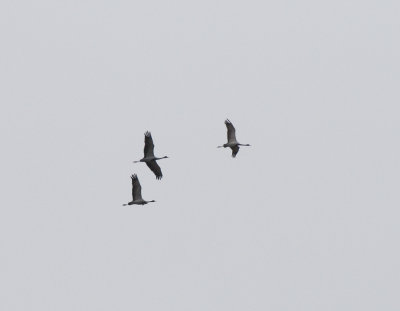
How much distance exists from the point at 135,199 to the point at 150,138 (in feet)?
17.8

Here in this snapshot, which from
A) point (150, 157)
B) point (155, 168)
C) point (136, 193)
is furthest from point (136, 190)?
point (150, 157)

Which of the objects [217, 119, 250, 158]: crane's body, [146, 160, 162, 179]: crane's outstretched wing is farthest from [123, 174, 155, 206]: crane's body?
[217, 119, 250, 158]: crane's body

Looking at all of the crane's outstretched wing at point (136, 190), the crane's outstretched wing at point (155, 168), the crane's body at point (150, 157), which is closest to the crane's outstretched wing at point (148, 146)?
the crane's body at point (150, 157)

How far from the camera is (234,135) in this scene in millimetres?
140625

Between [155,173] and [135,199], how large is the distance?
110 inches

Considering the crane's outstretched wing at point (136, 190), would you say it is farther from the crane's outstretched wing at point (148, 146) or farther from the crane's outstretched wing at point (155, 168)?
the crane's outstretched wing at point (148, 146)

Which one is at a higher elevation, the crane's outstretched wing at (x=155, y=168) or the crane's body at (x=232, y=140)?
the crane's body at (x=232, y=140)

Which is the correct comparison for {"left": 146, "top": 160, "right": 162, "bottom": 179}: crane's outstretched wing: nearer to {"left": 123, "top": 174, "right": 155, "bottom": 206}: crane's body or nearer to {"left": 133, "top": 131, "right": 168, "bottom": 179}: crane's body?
{"left": 133, "top": 131, "right": 168, "bottom": 179}: crane's body

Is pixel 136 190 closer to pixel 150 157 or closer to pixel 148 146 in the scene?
pixel 150 157

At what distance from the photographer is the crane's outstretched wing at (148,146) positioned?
449ft

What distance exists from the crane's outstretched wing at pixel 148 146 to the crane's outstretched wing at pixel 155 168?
0.77 metres

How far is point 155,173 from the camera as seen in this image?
140 meters

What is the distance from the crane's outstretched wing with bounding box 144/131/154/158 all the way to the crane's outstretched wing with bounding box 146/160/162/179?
766mm

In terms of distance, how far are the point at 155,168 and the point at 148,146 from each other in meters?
2.50
